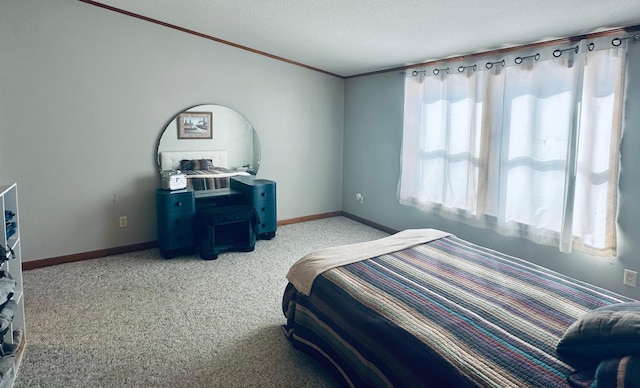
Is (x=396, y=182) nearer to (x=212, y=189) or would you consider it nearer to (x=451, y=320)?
(x=212, y=189)

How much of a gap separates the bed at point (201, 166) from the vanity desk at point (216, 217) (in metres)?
0.09

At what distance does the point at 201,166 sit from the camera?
4.27m

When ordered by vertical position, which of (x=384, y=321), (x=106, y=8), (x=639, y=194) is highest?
(x=106, y=8)

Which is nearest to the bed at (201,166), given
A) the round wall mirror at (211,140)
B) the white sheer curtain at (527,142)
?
the round wall mirror at (211,140)

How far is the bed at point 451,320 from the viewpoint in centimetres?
127

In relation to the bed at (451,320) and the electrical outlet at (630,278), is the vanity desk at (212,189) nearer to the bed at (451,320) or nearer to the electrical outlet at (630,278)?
the bed at (451,320)

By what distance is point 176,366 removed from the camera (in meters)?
2.11

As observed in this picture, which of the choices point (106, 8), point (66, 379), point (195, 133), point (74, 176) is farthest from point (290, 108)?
point (66, 379)

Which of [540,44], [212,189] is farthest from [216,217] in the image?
[540,44]

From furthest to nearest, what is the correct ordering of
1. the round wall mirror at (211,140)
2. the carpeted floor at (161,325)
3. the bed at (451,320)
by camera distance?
the round wall mirror at (211,140)
the carpeted floor at (161,325)
the bed at (451,320)

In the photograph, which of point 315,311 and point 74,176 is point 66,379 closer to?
point 315,311

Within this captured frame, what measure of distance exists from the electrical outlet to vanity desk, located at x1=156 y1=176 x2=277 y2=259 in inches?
128

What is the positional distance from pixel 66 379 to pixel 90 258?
6.82 feet

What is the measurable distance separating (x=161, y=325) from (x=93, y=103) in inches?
94.6
